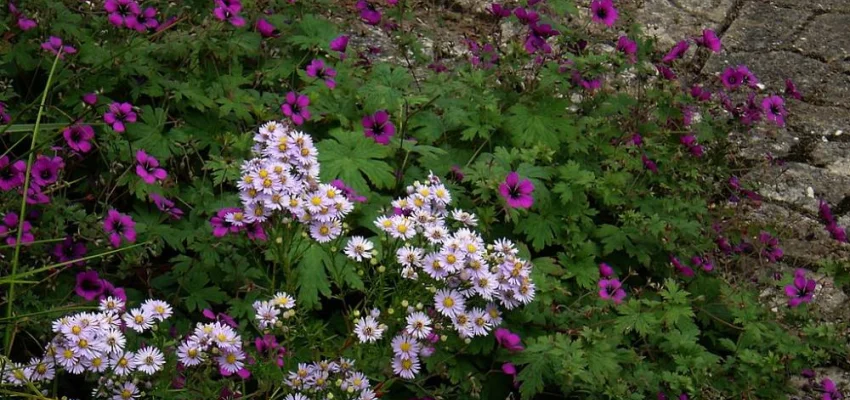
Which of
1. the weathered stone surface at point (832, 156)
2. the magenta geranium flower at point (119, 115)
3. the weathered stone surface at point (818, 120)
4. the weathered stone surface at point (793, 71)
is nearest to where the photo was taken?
the magenta geranium flower at point (119, 115)

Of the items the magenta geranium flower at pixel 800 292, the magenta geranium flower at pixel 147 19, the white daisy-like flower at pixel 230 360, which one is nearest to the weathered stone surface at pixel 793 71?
the magenta geranium flower at pixel 800 292

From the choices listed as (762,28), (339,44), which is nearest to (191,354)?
(339,44)

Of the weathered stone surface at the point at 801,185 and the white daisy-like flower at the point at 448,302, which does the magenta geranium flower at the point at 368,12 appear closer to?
the white daisy-like flower at the point at 448,302

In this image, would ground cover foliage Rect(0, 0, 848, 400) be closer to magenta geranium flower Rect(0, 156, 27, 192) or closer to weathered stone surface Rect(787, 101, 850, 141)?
magenta geranium flower Rect(0, 156, 27, 192)

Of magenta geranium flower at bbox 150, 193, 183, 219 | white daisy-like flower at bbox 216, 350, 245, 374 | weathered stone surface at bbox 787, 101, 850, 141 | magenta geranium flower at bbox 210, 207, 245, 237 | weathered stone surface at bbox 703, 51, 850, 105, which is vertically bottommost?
weathered stone surface at bbox 703, 51, 850, 105

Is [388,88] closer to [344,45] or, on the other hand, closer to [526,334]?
[344,45]

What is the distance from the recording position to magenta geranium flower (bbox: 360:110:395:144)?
8.04 feet

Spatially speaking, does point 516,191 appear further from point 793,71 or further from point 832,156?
point 793,71

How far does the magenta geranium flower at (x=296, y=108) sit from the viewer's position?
7.89 feet

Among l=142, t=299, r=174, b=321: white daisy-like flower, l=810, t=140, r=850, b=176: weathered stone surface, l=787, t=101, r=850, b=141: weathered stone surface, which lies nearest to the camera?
l=142, t=299, r=174, b=321: white daisy-like flower

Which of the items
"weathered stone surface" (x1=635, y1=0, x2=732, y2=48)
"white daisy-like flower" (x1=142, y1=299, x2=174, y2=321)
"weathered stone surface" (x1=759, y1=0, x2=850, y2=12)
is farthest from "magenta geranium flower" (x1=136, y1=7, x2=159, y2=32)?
"weathered stone surface" (x1=759, y1=0, x2=850, y2=12)

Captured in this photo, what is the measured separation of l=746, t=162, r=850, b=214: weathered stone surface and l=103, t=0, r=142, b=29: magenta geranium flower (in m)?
2.03

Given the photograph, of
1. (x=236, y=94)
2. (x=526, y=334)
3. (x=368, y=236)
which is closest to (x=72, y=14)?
(x=236, y=94)

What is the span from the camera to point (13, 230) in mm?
2006
